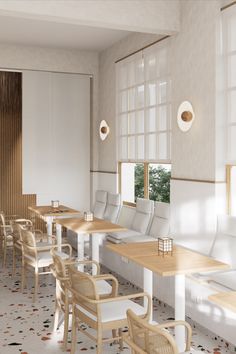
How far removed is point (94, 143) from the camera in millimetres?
8711

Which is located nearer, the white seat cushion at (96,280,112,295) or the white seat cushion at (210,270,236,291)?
the white seat cushion at (96,280,112,295)

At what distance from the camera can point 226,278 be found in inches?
160

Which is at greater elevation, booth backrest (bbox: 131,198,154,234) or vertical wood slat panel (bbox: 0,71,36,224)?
vertical wood slat panel (bbox: 0,71,36,224)

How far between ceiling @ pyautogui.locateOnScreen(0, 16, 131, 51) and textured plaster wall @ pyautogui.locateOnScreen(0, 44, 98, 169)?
0.60ft

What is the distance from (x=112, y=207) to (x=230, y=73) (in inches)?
124

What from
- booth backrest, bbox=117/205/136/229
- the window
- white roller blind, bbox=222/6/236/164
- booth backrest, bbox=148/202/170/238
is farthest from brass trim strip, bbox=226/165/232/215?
booth backrest, bbox=117/205/136/229

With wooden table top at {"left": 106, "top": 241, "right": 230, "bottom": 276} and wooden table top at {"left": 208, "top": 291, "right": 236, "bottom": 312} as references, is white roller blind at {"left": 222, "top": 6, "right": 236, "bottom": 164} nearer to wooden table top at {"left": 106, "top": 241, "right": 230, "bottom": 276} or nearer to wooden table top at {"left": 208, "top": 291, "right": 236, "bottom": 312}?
wooden table top at {"left": 106, "top": 241, "right": 230, "bottom": 276}

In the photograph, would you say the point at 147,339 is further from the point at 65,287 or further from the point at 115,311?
the point at 65,287

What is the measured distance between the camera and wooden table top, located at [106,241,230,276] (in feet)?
11.1

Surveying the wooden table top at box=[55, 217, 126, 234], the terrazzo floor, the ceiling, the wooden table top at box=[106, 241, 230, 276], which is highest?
the ceiling

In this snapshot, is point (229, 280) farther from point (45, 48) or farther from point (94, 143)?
point (45, 48)

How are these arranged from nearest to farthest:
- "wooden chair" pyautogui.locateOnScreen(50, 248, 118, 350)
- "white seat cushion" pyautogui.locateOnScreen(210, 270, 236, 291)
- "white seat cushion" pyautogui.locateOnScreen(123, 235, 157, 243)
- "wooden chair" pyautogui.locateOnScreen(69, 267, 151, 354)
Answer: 1. "wooden chair" pyautogui.locateOnScreen(69, 267, 151, 354)
2. "wooden chair" pyautogui.locateOnScreen(50, 248, 118, 350)
3. "white seat cushion" pyautogui.locateOnScreen(210, 270, 236, 291)
4. "white seat cushion" pyautogui.locateOnScreen(123, 235, 157, 243)

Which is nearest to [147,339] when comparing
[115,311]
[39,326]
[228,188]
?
[115,311]

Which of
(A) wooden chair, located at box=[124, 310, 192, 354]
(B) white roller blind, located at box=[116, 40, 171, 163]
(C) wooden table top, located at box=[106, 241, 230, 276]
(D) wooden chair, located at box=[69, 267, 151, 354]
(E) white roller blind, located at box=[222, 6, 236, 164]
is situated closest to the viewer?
(A) wooden chair, located at box=[124, 310, 192, 354]
